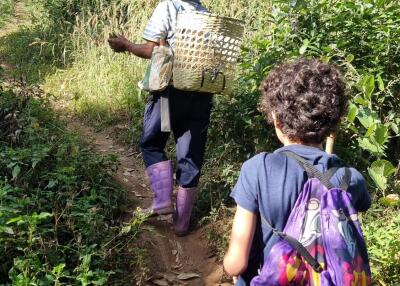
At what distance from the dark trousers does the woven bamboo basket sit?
191 mm

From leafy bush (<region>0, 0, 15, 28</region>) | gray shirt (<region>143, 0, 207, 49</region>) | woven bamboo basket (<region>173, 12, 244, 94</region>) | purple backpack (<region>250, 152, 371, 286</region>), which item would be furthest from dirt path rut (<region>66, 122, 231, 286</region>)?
leafy bush (<region>0, 0, 15, 28</region>)

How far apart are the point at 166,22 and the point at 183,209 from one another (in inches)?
54.7

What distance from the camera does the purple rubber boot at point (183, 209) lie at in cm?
380

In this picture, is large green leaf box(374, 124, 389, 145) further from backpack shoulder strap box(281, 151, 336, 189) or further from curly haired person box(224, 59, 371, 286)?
backpack shoulder strap box(281, 151, 336, 189)

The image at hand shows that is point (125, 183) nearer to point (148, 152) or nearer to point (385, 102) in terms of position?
point (148, 152)

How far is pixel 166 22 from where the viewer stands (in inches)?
137

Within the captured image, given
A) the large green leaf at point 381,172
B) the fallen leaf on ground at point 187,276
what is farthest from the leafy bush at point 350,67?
the fallen leaf on ground at point 187,276

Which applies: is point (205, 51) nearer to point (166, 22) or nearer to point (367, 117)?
point (166, 22)

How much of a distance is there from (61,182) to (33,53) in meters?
5.54

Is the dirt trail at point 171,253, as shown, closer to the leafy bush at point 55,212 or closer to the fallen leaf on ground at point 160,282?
the fallen leaf on ground at point 160,282

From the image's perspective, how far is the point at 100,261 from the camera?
295 centimetres

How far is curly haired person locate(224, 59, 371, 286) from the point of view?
1.80 meters

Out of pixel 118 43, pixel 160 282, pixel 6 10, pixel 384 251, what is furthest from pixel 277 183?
pixel 6 10

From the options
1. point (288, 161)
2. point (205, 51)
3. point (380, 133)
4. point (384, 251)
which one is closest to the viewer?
point (288, 161)
